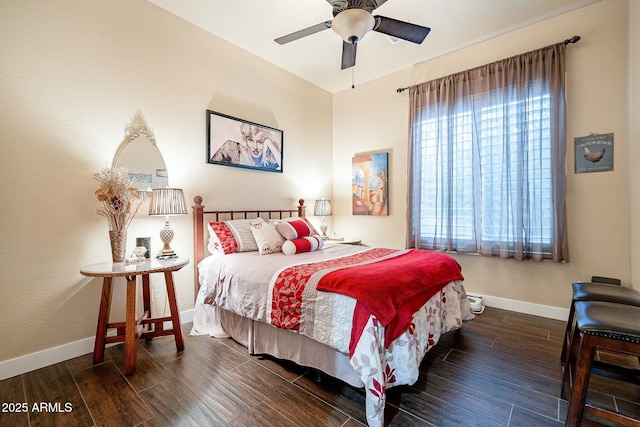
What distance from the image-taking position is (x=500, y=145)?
3.07m

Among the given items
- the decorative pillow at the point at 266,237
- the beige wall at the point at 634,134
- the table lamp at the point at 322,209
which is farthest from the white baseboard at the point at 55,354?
the table lamp at the point at 322,209

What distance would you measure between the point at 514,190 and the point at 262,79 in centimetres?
328

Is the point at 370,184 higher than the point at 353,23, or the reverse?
the point at 353,23

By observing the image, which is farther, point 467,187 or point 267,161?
point 267,161

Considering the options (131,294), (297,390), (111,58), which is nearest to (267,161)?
(111,58)

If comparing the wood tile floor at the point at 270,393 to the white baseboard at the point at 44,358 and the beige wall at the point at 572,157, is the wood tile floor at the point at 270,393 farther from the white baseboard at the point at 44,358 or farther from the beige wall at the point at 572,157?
the beige wall at the point at 572,157

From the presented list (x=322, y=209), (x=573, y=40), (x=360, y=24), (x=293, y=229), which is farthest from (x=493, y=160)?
(x=293, y=229)

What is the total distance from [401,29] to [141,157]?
251cm

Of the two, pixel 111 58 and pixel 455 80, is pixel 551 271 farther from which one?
pixel 111 58

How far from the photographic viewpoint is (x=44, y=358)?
6.66ft

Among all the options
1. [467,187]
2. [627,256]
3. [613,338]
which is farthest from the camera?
[467,187]

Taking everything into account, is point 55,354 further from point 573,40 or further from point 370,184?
point 573,40

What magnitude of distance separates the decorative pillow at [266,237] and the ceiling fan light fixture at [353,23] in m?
1.85

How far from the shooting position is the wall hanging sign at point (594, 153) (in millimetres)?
2592
